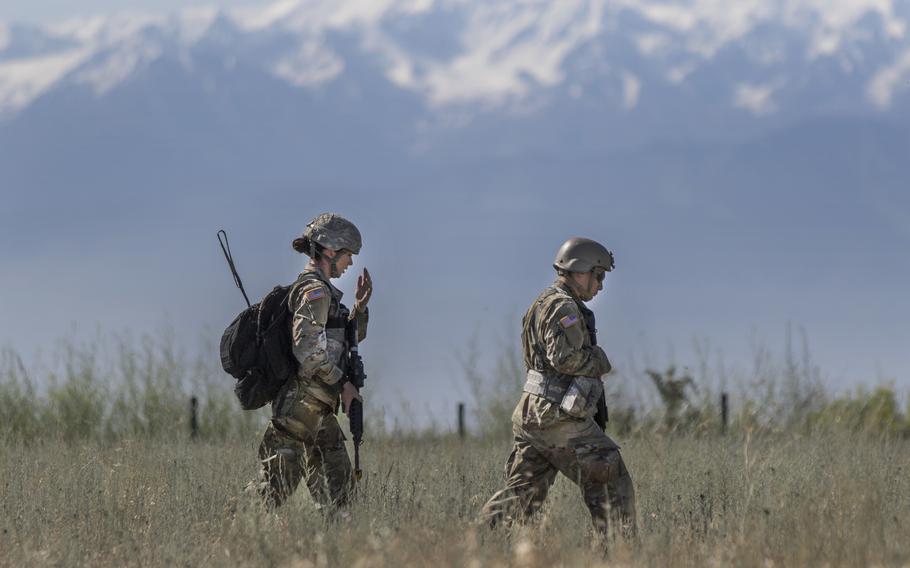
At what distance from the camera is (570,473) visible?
7598 millimetres

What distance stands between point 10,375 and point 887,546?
48.3ft

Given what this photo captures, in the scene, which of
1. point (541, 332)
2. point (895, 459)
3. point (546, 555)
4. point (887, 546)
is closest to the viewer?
point (546, 555)

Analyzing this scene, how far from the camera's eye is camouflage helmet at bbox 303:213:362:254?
26.7ft

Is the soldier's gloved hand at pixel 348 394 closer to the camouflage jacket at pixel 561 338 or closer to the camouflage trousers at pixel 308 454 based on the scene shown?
the camouflage trousers at pixel 308 454

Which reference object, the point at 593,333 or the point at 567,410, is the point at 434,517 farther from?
the point at 593,333

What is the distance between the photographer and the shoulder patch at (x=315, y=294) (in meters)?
7.85

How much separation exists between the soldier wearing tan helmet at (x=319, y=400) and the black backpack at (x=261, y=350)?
0.31 feet

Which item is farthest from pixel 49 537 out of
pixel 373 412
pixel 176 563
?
pixel 373 412

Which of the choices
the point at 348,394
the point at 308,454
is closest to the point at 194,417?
the point at 308,454

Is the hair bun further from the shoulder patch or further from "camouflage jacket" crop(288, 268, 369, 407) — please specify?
the shoulder patch

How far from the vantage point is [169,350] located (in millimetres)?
18859

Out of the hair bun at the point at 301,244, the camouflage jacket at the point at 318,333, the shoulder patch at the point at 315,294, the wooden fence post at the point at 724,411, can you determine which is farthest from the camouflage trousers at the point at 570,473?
the wooden fence post at the point at 724,411

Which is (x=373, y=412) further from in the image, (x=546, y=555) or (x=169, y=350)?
(x=546, y=555)

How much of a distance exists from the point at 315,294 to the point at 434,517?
5.43 feet
